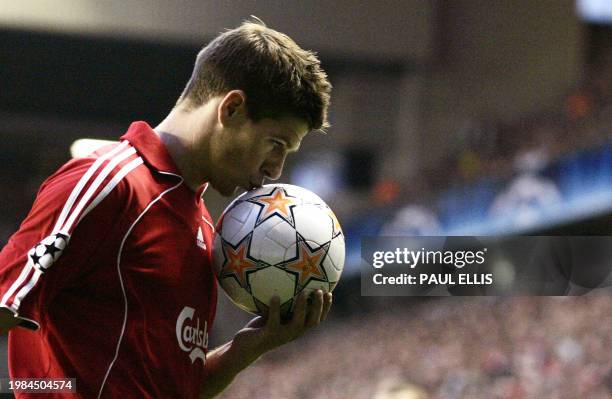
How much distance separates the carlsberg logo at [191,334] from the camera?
233cm

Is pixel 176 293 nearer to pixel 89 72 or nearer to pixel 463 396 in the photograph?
pixel 463 396

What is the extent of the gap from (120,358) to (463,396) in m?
9.16

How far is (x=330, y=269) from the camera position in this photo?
2627 millimetres

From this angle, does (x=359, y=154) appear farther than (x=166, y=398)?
Yes

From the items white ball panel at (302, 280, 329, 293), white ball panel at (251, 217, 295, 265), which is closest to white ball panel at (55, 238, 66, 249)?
white ball panel at (251, 217, 295, 265)

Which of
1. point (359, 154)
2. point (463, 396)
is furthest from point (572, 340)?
point (359, 154)

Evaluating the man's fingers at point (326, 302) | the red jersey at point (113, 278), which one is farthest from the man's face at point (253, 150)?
the man's fingers at point (326, 302)

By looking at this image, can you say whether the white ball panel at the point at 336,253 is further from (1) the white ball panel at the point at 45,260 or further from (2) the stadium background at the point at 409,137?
(2) the stadium background at the point at 409,137

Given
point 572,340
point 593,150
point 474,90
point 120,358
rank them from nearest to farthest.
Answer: point 120,358 → point 572,340 → point 593,150 → point 474,90

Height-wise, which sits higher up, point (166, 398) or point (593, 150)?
point (593, 150)

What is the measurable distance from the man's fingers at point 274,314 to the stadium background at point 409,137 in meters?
6.92

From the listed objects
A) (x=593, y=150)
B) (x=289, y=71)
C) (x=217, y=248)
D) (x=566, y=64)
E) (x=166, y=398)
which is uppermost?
(x=566, y=64)

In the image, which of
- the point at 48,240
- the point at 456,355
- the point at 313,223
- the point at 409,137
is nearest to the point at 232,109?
the point at 313,223

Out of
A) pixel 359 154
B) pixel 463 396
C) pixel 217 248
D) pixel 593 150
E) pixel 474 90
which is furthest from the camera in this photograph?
pixel 359 154
